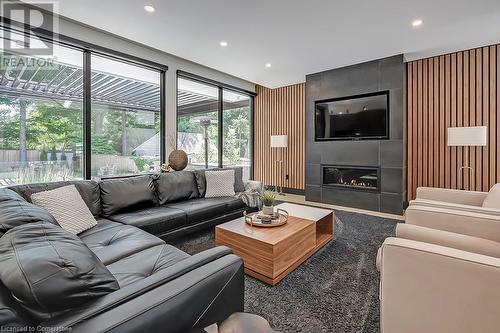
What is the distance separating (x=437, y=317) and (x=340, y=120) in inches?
164

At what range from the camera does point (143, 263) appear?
4.91 feet

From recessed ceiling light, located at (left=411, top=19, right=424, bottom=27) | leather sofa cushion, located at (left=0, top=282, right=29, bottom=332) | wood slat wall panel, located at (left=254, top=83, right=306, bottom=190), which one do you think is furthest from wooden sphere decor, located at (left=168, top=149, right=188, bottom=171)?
recessed ceiling light, located at (left=411, top=19, right=424, bottom=27)

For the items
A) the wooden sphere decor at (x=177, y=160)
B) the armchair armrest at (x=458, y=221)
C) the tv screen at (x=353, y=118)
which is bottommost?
the armchair armrest at (x=458, y=221)

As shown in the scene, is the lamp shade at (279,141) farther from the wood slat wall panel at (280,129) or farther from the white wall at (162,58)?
the white wall at (162,58)

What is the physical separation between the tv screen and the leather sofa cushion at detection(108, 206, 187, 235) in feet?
11.5

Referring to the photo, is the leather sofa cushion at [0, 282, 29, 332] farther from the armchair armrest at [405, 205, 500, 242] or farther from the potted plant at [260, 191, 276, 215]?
the armchair armrest at [405, 205, 500, 242]

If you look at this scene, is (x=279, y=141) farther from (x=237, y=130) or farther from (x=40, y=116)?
(x=40, y=116)

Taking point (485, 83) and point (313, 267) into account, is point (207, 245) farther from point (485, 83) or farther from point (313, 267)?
point (485, 83)

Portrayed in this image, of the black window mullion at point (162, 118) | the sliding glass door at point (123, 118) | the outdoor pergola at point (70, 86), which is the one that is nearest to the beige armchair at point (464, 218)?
the black window mullion at point (162, 118)

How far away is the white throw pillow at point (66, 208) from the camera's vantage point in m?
2.05

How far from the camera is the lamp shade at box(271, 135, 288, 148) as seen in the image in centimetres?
582

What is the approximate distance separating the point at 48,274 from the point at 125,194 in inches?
87.2

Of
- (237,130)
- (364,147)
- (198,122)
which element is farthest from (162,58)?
(364,147)

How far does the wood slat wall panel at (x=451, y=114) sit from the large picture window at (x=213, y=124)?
3680 mm
